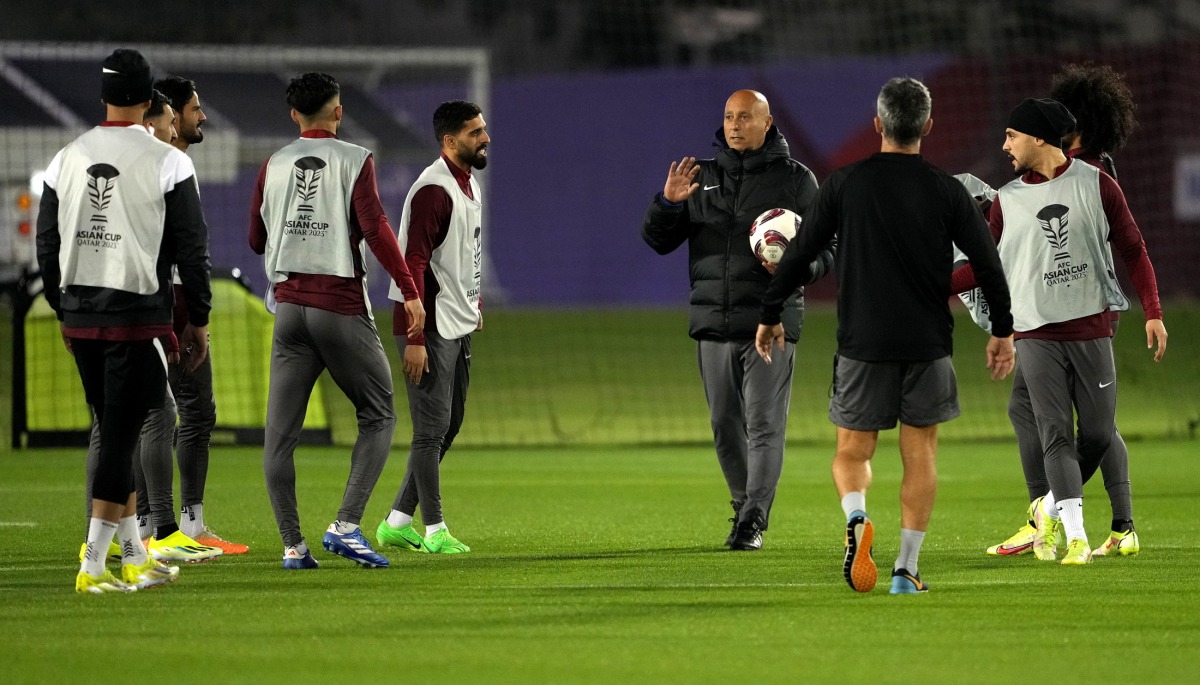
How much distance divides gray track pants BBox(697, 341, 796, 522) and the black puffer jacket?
0.10 metres

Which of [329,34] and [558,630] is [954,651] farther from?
[329,34]

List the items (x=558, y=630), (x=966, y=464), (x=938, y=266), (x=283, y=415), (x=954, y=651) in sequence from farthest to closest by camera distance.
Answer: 1. (x=966, y=464)
2. (x=283, y=415)
3. (x=938, y=266)
4. (x=558, y=630)
5. (x=954, y=651)

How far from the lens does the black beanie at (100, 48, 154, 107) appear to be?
6.50 meters

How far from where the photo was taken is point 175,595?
259 inches

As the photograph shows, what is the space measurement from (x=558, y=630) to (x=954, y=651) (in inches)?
53.1

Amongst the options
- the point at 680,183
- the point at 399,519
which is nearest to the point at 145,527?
the point at 399,519

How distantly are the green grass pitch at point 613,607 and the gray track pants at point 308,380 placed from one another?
1.08ft

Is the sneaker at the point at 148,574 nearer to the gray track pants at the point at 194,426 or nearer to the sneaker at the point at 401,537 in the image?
the gray track pants at the point at 194,426

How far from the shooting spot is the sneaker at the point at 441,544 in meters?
7.95

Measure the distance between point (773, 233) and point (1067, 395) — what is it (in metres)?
1.50

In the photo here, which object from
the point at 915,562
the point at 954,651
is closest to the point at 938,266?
the point at 915,562

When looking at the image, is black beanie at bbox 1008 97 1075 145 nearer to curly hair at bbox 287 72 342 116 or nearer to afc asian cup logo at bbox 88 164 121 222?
curly hair at bbox 287 72 342 116

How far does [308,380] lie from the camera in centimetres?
726

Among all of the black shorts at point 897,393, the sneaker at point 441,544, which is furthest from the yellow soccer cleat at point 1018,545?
the sneaker at point 441,544
